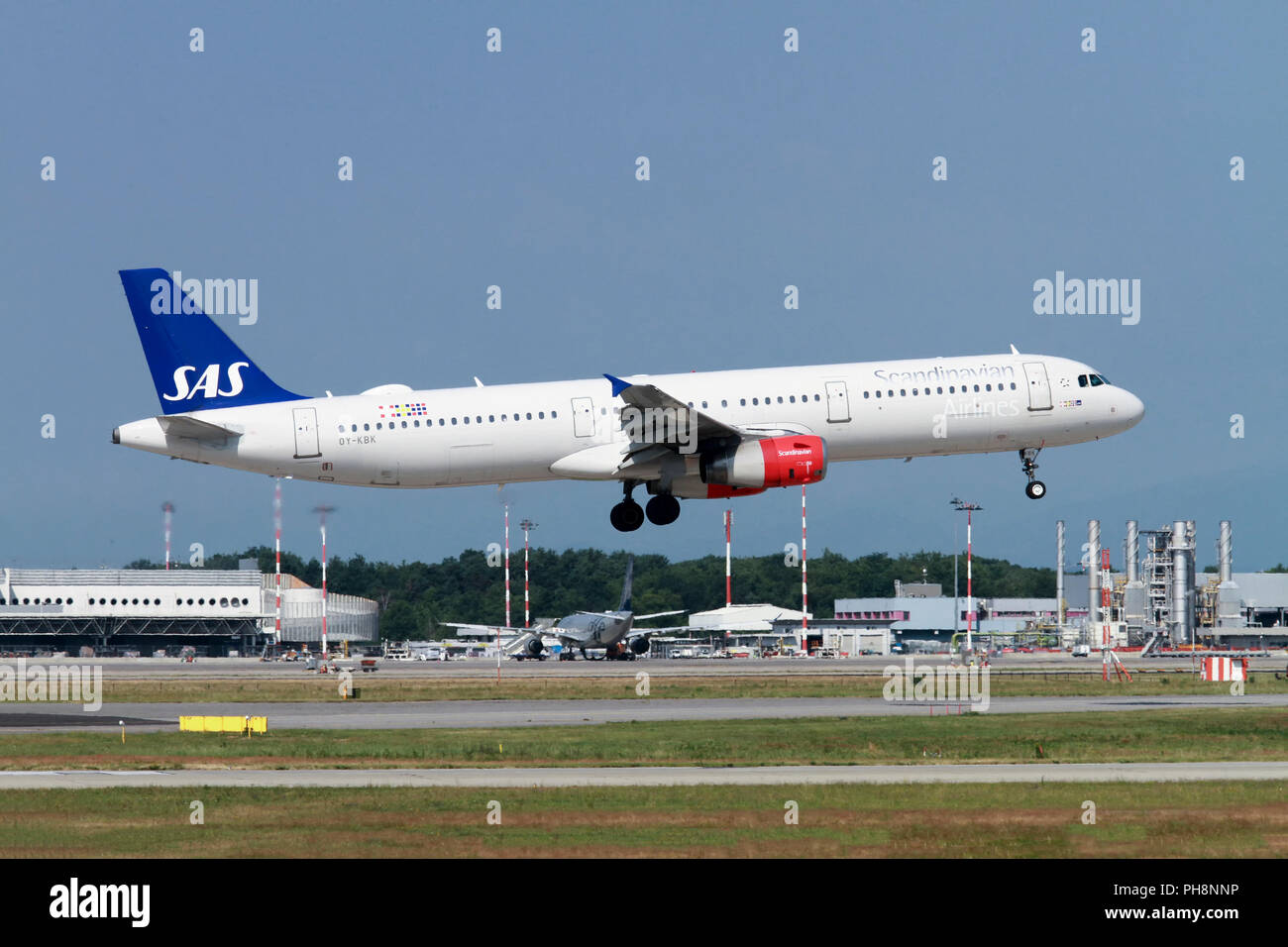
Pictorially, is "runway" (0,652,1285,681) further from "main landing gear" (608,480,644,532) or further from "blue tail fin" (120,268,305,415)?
"blue tail fin" (120,268,305,415)

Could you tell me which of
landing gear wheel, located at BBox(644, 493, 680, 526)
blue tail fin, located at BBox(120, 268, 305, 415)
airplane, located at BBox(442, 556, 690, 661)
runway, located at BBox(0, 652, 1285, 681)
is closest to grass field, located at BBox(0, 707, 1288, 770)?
landing gear wheel, located at BBox(644, 493, 680, 526)

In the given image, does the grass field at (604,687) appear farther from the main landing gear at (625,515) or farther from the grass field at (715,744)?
the grass field at (715,744)

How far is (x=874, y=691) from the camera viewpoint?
5962 cm

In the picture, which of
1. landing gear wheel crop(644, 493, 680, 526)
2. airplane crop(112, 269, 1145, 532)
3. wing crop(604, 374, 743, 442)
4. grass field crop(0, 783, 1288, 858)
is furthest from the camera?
landing gear wheel crop(644, 493, 680, 526)

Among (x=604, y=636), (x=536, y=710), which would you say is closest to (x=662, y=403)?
(x=536, y=710)

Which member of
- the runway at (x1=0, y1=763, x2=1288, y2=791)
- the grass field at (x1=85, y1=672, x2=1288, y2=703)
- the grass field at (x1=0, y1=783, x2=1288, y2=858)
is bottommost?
the grass field at (x1=85, y1=672, x2=1288, y2=703)

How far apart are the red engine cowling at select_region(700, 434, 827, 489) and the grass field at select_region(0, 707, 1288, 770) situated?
294 inches

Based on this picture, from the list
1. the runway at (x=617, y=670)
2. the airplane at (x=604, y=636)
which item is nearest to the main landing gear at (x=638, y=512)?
the runway at (x=617, y=670)

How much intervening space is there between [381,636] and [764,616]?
172ft

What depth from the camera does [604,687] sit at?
65.5 metres

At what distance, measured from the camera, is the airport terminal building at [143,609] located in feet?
457

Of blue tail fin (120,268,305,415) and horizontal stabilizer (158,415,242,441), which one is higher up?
blue tail fin (120,268,305,415)

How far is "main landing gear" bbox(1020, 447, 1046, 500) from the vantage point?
173 feet
